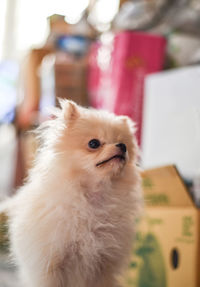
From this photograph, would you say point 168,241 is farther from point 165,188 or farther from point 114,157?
point 114,157

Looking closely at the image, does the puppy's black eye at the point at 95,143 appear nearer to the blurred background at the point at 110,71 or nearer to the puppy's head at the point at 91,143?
the puppy's head at the point at 91,143

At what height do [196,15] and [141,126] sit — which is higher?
[196,15]

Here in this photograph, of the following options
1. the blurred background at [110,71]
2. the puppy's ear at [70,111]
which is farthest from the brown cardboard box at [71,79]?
the puppy's ear at [70,111]

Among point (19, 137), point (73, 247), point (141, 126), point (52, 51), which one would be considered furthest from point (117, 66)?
point (73, 247)

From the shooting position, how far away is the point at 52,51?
227 cm

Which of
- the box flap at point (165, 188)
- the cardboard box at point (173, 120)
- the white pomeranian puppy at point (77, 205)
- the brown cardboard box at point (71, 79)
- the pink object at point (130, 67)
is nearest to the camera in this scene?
the white pomeranian puppy at point (77, 205)

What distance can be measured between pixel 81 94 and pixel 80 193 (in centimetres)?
128

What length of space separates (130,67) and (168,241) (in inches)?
33.0

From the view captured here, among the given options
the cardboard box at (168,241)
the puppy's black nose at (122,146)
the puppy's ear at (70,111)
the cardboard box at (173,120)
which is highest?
the cardboard box at (173,120)

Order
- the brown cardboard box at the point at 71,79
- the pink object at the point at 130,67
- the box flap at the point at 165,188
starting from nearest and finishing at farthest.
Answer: the box flap at the point at 165,188 → the pink object at the point at 130,67 → the brown cardboard box at the point at 71,79

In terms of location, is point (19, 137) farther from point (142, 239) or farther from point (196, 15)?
point (142, 239)

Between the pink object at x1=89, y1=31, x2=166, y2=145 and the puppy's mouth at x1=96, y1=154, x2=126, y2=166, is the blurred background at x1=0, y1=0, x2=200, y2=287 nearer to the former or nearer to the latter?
the pink object at x1=89, y1=31, x2=166, y2=145

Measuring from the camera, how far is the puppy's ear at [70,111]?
69cm

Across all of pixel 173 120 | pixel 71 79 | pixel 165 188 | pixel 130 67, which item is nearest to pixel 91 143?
pixel 165 188
